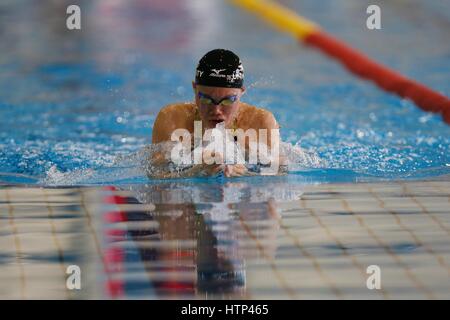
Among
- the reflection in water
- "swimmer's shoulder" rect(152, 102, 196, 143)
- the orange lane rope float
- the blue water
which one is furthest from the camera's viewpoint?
the orange lane rope float

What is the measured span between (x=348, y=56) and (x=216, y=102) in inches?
146

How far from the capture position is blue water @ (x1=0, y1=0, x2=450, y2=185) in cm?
509

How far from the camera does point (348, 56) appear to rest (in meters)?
7.64

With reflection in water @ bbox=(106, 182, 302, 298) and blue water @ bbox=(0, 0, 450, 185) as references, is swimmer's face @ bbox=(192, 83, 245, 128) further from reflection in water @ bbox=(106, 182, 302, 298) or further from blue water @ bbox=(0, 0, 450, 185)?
blue water @ bbox=(0, 0, 450, 185)

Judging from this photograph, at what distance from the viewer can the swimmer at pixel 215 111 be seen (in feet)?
13.5

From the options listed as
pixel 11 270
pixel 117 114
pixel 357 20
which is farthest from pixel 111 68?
pixel 11 270

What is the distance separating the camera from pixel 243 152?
4.41 m

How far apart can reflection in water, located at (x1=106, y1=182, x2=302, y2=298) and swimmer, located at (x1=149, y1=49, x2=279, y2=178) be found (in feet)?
0.38

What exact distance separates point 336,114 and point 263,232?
3345 millimetres

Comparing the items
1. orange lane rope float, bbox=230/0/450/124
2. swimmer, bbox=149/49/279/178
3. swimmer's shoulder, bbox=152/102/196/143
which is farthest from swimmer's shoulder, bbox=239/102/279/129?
orange lane rope float, bbox=230/0/450/124

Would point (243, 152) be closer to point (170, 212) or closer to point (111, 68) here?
point (170, 212)

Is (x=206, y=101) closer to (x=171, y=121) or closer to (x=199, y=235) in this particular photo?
(x=171, y=121)

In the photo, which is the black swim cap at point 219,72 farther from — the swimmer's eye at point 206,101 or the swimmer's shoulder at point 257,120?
the swimmer's shoulder at point 257,120

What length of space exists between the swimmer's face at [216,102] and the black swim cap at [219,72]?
3 cm
